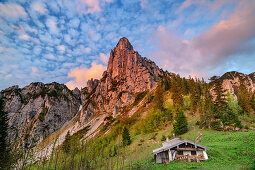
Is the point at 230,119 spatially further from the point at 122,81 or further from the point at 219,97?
the point at 122,81

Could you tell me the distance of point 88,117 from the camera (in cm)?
14450

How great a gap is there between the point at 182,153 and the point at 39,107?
179 m

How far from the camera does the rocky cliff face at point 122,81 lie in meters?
147

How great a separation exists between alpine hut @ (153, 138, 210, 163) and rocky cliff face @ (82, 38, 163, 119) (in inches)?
4237

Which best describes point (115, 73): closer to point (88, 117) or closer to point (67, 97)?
point (88, 117)

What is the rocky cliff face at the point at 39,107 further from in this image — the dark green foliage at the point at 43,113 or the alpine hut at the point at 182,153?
the alpine hut at the point at 182,153

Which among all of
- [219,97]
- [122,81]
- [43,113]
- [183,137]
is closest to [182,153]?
[183,137]

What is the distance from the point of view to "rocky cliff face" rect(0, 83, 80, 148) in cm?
13975

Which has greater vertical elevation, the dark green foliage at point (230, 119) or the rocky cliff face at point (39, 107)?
the rocky cliff face at point (39, 107)

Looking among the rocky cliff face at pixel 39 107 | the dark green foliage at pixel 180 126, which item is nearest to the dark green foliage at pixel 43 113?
the rocky cliff face at pixel 39 107

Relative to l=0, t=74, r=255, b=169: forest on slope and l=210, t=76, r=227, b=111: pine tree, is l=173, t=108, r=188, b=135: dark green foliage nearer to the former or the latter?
l=0, t=74, r=255, b=169: forest on slope

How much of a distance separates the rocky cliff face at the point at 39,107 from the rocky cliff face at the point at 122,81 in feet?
126

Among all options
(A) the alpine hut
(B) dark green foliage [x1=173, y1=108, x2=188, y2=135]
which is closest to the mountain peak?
(B) dark green foliage [x1=173, y1=108, x2=188, y2=135]

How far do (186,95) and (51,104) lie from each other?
506ft
